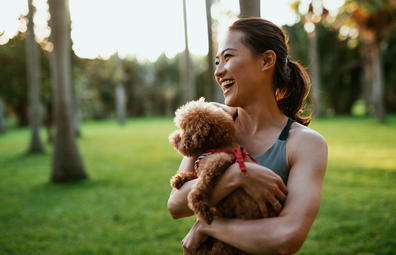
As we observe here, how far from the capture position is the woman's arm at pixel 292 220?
1447mm

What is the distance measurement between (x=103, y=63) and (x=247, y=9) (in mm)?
18669

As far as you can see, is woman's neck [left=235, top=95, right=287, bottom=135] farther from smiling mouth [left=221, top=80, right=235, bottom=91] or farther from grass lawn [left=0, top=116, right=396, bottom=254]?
grass lawn [left=0, top=116, right=396, bottom=254]

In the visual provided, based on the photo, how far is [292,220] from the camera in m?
1.46

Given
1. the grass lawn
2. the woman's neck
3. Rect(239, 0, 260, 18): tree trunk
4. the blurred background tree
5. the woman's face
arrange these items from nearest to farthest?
the woman's face, the woman's neck, Rect(239, 0, 260, 18): tree trunk, the grass lawn, the blurred background tree

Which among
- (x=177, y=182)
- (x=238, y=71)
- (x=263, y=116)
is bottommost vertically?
(x=177, y=182)

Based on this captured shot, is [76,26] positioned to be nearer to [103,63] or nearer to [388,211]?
[103,63]

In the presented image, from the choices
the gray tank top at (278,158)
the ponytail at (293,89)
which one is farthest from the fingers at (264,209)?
the ponytail at (293,89)

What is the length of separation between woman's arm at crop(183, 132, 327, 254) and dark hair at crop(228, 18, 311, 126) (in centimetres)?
48

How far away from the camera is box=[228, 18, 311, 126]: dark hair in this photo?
1.80 meters

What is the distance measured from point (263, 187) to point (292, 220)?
22cm

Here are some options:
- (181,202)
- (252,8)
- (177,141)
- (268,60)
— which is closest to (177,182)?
(181,202)

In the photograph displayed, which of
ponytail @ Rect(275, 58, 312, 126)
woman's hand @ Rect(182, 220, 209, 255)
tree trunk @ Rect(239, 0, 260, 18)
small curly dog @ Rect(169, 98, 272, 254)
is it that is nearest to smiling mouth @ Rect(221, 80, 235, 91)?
small curly dog @ Rect(169, 98, 272, 254)

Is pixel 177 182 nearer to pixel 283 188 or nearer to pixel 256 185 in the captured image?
pixel 256 185

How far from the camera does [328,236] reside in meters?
4.82
